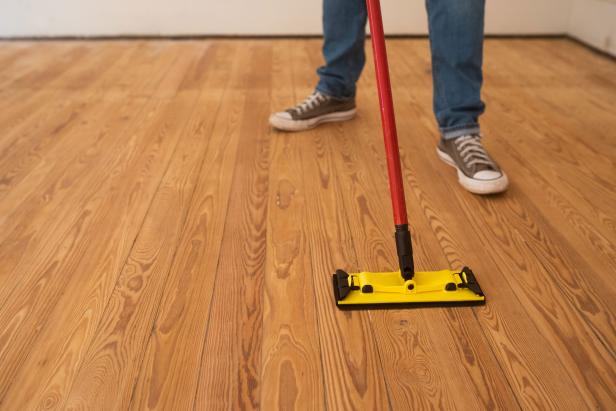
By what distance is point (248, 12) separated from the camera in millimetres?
2965

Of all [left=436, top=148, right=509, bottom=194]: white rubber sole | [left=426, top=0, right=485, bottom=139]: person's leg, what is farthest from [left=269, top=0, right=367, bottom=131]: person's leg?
[left=436, top=148, right=509, bottom=194]: white rubber sole

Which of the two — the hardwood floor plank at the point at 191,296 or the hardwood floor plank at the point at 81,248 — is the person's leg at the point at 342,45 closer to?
the hardwood floor plank at the point at 191,296

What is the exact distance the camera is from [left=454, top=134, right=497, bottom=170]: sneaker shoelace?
53.1 inches

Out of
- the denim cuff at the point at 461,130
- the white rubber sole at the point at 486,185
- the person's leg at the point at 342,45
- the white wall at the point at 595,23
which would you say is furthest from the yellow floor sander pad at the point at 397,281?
the white wall at the point at 595,23

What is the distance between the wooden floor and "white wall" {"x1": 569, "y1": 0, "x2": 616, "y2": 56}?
0.75 meters

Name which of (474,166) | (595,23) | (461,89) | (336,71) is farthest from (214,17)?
(474,166)

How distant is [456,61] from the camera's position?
4.60 feet

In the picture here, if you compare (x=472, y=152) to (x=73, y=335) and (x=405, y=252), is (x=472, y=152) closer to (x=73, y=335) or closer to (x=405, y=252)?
(x=405, y=252)

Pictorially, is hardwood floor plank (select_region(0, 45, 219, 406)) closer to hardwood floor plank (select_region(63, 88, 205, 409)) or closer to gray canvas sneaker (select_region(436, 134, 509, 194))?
hardwood floor plank (select_region(63, 88, 205, 409))

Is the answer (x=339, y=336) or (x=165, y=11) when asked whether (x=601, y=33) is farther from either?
(x=339, y=336)

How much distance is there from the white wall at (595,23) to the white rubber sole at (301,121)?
57.8 inches

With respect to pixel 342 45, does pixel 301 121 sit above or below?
below

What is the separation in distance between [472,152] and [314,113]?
1.69 ft

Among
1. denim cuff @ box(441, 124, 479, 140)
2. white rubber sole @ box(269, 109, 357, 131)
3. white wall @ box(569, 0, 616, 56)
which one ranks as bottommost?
white rubber sole @ box(269, 109, 357, 131)
